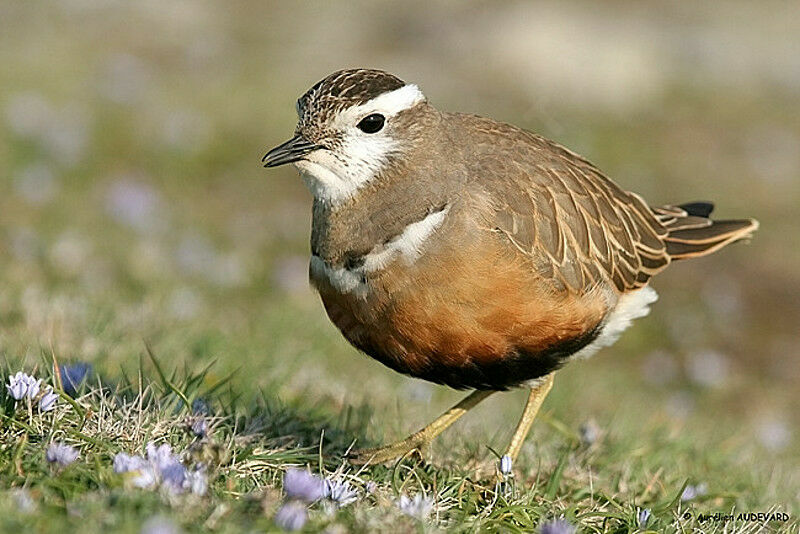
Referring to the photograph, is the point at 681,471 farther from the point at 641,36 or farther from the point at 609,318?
the point at 641,36

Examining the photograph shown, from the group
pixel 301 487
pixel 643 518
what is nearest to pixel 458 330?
pixel 643 518

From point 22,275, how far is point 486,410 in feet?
11.6

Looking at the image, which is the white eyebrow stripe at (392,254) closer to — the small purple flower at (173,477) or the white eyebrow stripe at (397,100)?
the white eyebrow stripe at (397,100)

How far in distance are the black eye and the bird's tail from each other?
7.68 feet

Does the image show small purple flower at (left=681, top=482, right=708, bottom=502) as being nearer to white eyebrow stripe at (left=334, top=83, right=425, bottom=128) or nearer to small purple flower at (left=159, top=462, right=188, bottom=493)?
white eyebrow stripe at (left=334, top=83, right=425, bottom=128)

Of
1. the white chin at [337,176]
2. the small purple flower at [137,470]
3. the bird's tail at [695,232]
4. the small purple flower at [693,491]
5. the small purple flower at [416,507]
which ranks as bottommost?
the small purple flower at [693,491]

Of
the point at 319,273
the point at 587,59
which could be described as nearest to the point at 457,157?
the point at 319,273

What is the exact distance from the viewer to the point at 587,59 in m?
22.3

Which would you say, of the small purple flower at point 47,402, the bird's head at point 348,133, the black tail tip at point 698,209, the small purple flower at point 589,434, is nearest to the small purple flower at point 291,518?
the small purple flower at point 47,402

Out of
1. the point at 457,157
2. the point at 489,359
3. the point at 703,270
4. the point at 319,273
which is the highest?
the point at 457,157

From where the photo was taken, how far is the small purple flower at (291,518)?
12.2 feet

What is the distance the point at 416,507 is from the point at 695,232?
3629 millimetres

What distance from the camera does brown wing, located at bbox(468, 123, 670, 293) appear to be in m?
5.60

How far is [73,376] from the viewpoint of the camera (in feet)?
17.1
